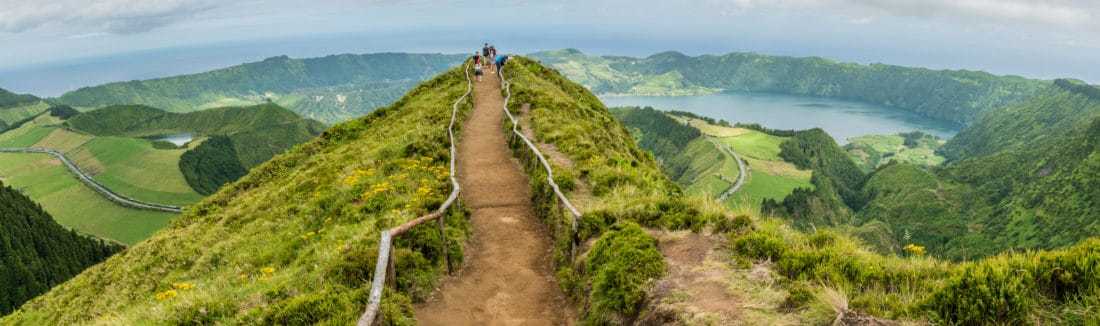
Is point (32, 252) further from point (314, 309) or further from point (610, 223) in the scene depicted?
point (610, 223)

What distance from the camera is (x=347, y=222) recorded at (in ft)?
61.4

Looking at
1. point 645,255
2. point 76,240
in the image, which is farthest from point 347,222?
point 76,240

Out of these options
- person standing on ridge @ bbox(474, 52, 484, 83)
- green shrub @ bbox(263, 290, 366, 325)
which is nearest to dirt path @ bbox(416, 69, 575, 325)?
green shrub @ bbox(263, 290, 366, 325)

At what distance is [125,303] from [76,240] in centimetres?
14495

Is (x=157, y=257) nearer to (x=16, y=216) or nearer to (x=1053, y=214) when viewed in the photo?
(x=16, y=216)

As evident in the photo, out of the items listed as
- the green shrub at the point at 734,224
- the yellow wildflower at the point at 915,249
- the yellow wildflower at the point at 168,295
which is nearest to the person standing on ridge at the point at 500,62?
the yellow wildflower at the point at 168,295

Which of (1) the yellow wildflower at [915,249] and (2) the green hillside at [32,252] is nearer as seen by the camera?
(1) the yellow wildflower at [915,249]

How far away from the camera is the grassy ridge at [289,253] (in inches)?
456

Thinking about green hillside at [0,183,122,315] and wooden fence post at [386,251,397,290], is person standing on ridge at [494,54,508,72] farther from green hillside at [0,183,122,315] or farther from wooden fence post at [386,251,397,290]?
green hillside at [0,183,122,315]

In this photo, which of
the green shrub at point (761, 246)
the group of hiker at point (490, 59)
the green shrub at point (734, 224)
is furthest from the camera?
the group of hiker at point (490, 59)

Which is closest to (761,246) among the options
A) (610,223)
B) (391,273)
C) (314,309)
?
(610,223)

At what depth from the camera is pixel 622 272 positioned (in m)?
11.1

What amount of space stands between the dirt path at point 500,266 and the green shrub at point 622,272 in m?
1.38

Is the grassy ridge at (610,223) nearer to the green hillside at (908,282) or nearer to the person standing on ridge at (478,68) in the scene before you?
the green hillside at (908,282)
